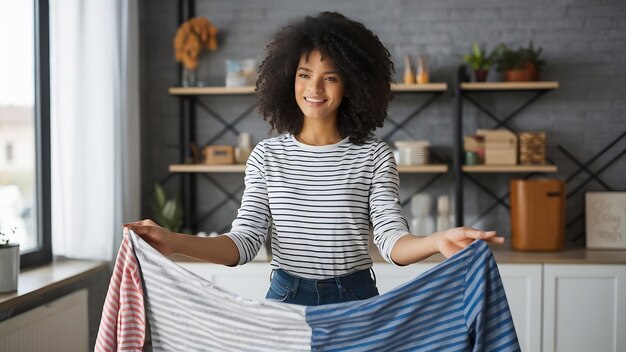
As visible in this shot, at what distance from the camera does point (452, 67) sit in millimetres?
3906

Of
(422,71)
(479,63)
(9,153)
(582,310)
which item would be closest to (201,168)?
(9,153)

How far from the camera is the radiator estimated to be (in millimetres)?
2514

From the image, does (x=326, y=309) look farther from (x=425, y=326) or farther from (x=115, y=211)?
(x=115, y=211)

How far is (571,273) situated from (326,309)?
7.54ft

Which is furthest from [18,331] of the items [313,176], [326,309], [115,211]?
[326,309]

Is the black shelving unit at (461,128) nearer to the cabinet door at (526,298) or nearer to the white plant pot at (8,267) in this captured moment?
the cabinet door at (526,298)

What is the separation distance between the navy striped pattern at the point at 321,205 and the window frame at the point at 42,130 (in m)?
1.72

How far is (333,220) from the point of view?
168 centimetres

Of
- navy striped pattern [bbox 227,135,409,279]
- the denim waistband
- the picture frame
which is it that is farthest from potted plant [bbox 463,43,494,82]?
the denim waistband

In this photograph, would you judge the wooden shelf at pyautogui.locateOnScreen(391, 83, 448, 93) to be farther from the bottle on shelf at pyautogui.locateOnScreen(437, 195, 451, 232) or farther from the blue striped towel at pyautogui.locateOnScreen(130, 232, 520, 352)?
the blue striped towel at pyautogui.locateOnScreen(130, 232, 520, 352)

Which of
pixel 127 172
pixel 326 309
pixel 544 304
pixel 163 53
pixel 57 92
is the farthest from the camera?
pixel 163 53

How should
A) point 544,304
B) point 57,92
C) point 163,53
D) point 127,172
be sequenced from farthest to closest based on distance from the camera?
point 163,53 → point 127,172 → point 544,304 → point 57,92

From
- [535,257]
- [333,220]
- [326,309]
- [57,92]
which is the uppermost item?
[57,92]

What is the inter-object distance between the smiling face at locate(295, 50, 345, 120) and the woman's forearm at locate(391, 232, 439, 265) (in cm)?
39
